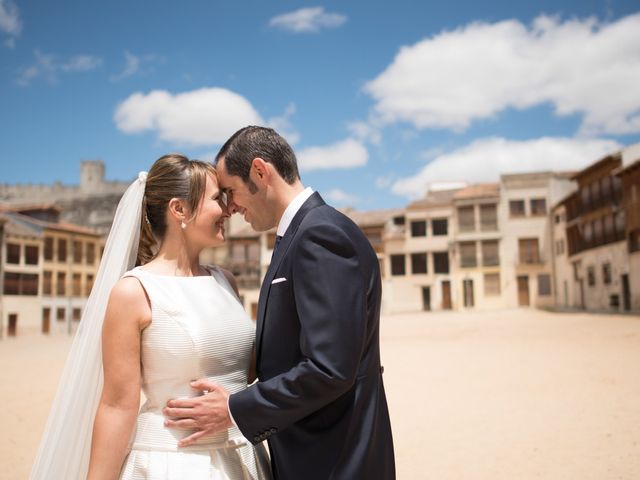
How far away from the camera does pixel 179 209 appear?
124 inches

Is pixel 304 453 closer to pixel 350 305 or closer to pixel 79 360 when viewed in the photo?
pixel 350 305

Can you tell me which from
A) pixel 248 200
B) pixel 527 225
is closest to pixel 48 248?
pixel 527 225

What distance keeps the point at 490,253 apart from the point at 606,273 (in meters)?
12.3

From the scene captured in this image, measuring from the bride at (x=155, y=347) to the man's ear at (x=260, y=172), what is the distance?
446mm

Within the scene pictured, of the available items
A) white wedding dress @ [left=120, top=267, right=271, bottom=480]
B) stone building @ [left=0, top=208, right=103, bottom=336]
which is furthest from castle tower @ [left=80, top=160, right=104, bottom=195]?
white wedding dress @ [left=120, top=267, right=271, bottom=480]

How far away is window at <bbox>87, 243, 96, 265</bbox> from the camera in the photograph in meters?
56.0

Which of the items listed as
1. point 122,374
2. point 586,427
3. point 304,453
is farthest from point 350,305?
point 586,427

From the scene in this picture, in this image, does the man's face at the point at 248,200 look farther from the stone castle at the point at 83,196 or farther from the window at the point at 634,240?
the stone castle at the point at 83,196

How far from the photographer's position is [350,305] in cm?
234

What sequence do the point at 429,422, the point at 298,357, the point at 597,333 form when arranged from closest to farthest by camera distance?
1. the point at 298,357
2. the point at 429,422
3. the point at 597,333

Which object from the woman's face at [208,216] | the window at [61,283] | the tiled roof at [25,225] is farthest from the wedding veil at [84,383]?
the window at [61,283]

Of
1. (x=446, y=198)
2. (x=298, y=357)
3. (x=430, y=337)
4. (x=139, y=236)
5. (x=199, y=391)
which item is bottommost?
(x=430, y=337)

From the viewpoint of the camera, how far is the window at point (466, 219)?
173 ft

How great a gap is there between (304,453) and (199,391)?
649mm
